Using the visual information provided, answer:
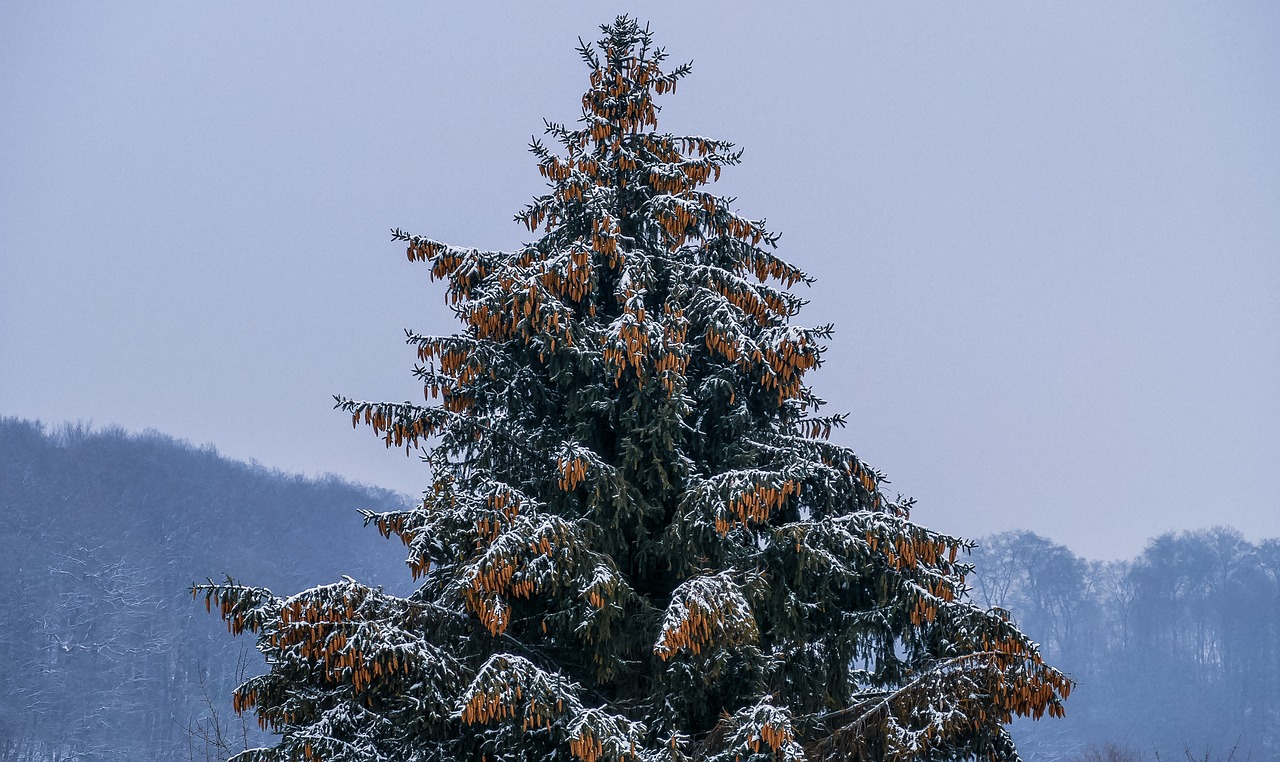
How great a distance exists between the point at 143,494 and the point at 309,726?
83.2 metres

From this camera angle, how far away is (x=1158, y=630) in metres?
84.0

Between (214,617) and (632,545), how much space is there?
63.2 meters

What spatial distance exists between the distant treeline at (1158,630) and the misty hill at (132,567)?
1863 inches

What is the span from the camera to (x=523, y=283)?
8.80 meters

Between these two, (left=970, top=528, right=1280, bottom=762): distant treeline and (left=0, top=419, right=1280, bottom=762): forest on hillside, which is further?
(left=970, top=528, right=1280, bottom=762): distant treeline

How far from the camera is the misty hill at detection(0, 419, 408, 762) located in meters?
60.8

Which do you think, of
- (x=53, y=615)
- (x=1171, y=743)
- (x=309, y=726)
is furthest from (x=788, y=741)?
(x=1171, y=743)

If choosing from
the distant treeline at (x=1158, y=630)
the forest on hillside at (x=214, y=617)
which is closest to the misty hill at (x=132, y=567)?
the forest on hillside at (x=214, y=617)

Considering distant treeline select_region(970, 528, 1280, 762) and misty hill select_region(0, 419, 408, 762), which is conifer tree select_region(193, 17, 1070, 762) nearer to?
misty hill select_region(0, 419, 408, 762)

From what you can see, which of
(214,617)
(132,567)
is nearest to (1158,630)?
(214,617)

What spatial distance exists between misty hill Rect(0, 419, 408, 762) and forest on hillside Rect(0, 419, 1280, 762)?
144mm

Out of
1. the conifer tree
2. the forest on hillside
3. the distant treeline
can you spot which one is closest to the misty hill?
the forest on hillside

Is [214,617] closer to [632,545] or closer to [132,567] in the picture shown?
[132,567]

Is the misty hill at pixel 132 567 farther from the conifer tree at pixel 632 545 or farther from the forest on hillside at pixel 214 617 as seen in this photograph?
the conifer tree at pixel 632 545
